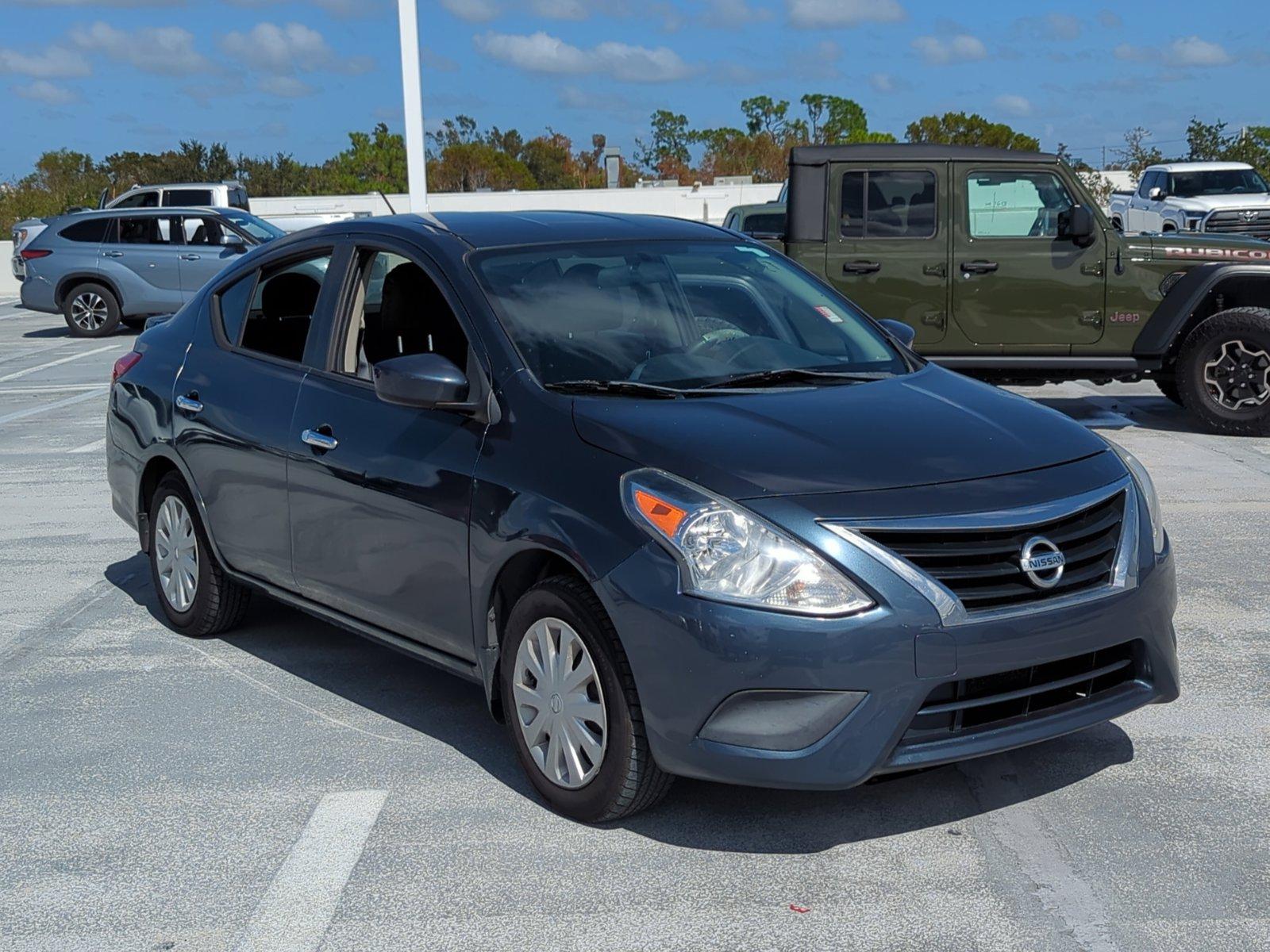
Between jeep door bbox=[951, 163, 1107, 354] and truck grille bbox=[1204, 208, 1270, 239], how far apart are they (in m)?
17.2

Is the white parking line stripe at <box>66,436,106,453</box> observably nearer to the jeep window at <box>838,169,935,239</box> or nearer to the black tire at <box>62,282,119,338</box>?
the jeep window at <box>838,169,935,239</box>

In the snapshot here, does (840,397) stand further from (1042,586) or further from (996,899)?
(996,899)

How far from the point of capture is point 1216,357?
1079 centimetres

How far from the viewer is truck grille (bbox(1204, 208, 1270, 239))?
1045 inches

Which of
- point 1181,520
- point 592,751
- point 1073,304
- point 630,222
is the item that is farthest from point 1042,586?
point 1073,304

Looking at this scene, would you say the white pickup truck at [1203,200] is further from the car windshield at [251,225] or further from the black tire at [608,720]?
the black tire at [608,720]

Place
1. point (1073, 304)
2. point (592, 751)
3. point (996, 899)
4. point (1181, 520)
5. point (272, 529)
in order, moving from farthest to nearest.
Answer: point (1073, 304) → point (1181, 520) → point (272, 529) → point (592, 751) → point (996, 899)

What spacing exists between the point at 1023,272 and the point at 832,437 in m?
7.04

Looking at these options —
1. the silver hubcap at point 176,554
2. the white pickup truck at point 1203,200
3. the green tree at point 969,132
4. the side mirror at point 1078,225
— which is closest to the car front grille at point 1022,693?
the silver hubcap at point 176,554

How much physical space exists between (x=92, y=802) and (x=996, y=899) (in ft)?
8.61

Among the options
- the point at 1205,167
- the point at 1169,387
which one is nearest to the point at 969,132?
the point at 1205,167

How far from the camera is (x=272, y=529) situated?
554 cm

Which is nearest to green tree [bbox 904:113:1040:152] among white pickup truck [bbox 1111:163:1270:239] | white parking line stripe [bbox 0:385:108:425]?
white pickup truck [bbox 1111:163:1270:239]

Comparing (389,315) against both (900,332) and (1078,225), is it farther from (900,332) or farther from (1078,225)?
(1078,225)
